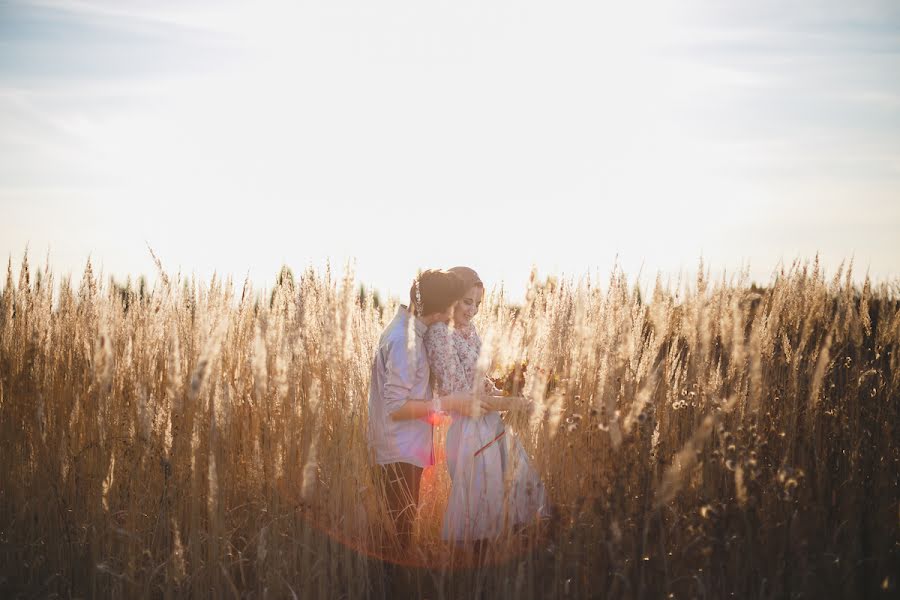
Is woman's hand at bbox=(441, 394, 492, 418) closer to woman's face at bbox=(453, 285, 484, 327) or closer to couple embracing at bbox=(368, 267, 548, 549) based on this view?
couple embracing at bbox=(368, 267, 548, 549)

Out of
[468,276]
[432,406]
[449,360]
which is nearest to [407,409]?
[432,406]

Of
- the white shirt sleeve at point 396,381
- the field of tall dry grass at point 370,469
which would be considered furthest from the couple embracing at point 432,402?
the field of tall dry grass at point 370,469

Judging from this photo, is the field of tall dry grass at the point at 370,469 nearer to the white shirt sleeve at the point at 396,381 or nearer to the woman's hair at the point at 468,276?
the white shirt sleeve at the point at 396,381

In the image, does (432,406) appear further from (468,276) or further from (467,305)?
(468,276)

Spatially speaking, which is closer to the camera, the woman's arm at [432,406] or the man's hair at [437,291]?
the woman's arm at [432,406]

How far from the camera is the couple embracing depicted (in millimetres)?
2785

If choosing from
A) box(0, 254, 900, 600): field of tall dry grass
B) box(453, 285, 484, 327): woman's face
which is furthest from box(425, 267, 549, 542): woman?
box(0, 254, 900, 600): field of tall dry grass

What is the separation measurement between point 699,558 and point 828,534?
621 millimetres

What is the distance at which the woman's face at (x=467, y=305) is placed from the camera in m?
3.14

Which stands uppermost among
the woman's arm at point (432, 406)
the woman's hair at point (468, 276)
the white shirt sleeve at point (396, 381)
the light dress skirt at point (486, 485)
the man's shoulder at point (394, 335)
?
the woman's hair at point (468, 276)

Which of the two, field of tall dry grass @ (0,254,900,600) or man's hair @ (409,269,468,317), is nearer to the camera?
field of tall dry grass @ (0,254,900,600)

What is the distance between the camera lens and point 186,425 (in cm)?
299

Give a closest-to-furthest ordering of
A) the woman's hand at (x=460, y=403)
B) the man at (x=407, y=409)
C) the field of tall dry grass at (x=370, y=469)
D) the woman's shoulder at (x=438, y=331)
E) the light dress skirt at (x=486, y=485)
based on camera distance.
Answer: the field of tall dry grass at (x=370, y=469), the light dress skirt at (x=486, y=485), the woman's hand at (x=460, y=403), the man at (x=407, y=409), the woman's shoulder at (x=438, y=331)

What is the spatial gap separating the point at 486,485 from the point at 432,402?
2.00 feet
